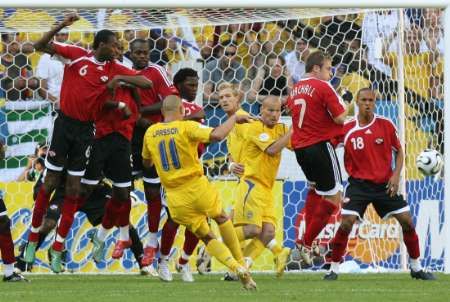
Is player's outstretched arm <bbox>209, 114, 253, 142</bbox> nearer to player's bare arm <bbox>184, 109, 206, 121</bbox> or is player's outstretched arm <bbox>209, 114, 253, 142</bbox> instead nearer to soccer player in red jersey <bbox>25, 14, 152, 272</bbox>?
player's bare arm <bbox>184, 109, 206, 121</bbox>

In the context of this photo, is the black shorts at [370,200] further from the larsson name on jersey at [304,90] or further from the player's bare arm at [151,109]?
the player's bare arm at [151,109]

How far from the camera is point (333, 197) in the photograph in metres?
12.5

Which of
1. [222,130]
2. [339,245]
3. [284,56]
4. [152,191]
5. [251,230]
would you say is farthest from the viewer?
[284,56]

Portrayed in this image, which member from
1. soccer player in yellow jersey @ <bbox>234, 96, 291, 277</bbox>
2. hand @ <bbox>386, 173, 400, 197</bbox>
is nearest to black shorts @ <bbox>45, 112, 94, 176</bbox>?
soccer player in yellow jersey @ <bbox>234, 96, 291, 277</bbox>

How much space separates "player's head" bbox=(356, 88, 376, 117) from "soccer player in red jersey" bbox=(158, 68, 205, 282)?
1505 millimetres

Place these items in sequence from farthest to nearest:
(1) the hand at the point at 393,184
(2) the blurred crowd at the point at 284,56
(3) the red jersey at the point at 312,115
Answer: (2) the blurred crowd at the point at 284,56
(3) the red jersey at the point at 312,115
(1) the hand at the point at 393,184

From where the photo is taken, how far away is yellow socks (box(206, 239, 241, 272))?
10023 millimetres

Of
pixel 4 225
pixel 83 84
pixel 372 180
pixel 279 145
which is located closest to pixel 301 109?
pixel 279 145

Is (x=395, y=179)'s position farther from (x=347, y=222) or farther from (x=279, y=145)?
(x=279, y=145)

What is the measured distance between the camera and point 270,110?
1223 cm

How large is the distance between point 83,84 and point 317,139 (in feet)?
7.67

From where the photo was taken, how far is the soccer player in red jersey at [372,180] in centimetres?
1187

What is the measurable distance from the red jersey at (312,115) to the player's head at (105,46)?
1.85 metres

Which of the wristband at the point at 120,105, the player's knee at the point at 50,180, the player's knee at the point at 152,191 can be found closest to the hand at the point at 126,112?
the wristband at the point at 120,105
